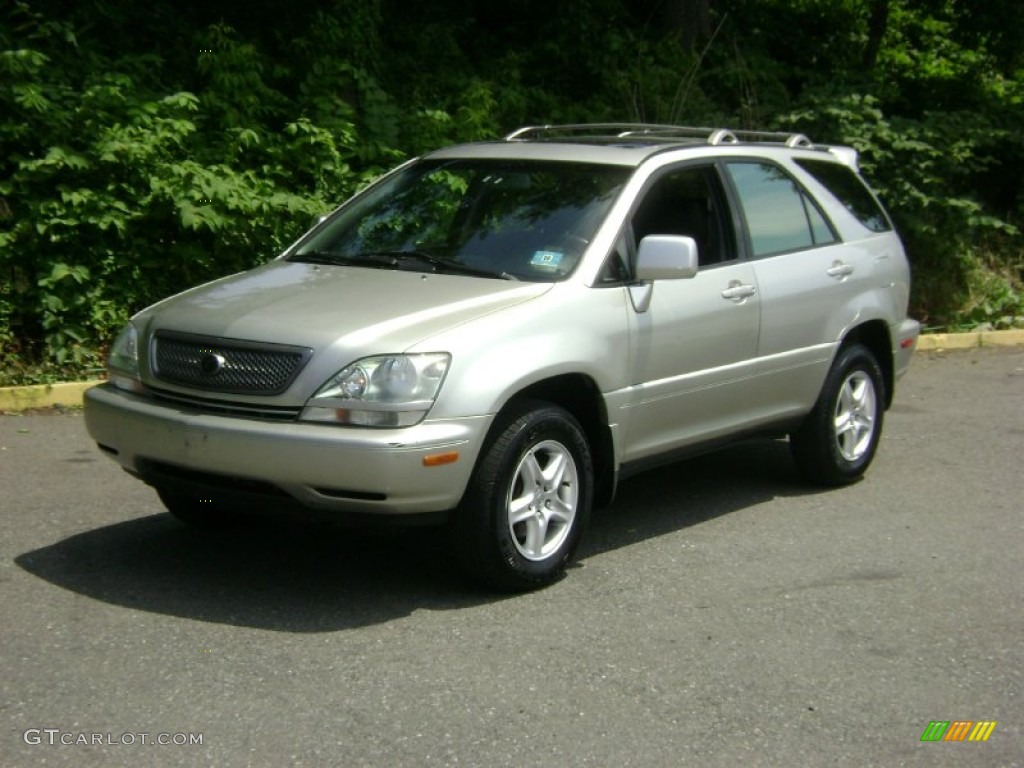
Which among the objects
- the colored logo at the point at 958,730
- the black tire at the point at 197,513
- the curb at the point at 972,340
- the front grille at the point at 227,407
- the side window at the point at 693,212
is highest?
the side window at the point at 693,212

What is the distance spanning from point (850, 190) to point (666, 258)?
240cm

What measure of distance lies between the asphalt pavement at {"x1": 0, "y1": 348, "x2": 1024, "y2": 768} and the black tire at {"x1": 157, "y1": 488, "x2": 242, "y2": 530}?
0.21ft

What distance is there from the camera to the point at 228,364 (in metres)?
5.64

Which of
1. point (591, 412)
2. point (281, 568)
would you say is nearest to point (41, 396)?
point (281, 568)

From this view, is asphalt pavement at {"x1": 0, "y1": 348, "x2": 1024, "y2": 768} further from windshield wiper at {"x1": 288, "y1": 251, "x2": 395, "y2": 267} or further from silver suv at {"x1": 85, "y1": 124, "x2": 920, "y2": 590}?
windshield wiper at {"x1": 288, "y1": 251, "x2": 395, "y2": 267}

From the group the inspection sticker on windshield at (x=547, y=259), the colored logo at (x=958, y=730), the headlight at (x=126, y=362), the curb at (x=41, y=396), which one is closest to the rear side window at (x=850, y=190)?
the inspection sticker on windshield at (x=547, y=259)

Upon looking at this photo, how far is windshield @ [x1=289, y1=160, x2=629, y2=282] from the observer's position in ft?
21.0

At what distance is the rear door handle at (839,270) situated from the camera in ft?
25.1

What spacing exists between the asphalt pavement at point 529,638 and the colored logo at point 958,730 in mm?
38

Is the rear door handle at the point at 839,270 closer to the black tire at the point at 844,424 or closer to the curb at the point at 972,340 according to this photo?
the black tire at the point at 844,424

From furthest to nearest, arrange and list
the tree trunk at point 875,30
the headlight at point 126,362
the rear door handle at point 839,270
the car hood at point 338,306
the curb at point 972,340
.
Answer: the tree trunk at point 875,30
the curb at point 972,340
the rear door handle at point 839,270
the headlight at point 126,362
the car hood at point 338,306

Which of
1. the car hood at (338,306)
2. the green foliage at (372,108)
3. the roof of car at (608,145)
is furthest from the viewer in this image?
the green foliage at (372,108)

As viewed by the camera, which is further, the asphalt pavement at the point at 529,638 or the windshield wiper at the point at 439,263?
the windshield wiper at the point at 439,263

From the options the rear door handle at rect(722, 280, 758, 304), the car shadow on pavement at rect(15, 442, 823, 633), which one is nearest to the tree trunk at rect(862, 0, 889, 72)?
the rear door handle at rect(722, 280, 758, 304)
